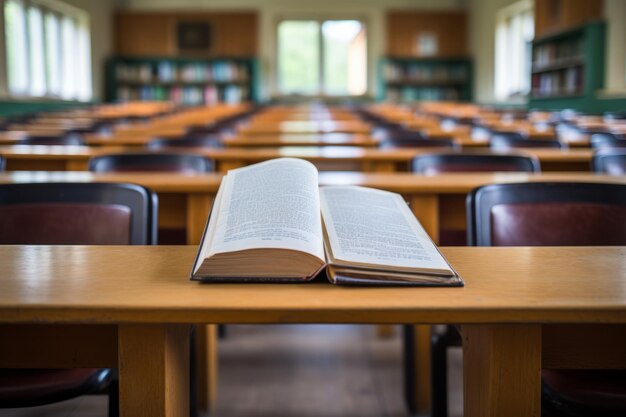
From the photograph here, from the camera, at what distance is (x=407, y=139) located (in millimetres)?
3691

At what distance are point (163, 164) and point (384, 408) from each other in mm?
1041

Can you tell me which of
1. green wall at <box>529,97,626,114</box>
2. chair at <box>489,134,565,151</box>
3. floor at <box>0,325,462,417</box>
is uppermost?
green wall at <box>529,97,626,114</box>

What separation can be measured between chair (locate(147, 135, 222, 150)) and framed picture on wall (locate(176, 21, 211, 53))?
12.5m

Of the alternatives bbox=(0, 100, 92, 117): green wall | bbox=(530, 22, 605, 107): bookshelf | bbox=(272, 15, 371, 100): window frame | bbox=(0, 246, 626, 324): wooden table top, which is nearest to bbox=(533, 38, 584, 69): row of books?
bbox=(530, 22, 605, 107): bookshelf

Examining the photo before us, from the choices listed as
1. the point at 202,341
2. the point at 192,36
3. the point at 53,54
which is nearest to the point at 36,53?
the point at 53,54

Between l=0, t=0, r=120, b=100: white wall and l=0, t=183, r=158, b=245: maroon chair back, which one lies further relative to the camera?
l=0, t=0, r=120, b=100: white wall

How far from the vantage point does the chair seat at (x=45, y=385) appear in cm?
120

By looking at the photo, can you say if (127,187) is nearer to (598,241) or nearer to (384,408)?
(598,241)

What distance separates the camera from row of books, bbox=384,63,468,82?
52.2 ft

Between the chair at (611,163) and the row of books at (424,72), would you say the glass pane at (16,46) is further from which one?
the chair at (611,163)

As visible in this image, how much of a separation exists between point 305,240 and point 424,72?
15.6 meters

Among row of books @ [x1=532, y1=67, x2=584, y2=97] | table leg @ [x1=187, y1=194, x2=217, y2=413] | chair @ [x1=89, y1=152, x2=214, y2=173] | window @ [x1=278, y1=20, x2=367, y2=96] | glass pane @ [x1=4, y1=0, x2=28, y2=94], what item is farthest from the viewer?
window @ [x1=278, y1=20, x2=367, y2=96]

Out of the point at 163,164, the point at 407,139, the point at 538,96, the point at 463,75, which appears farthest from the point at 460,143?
the point at 463,75

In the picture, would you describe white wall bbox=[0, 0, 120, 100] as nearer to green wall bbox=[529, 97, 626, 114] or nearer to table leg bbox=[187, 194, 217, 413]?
green wall bbox=[529, 97, 626, 114]
